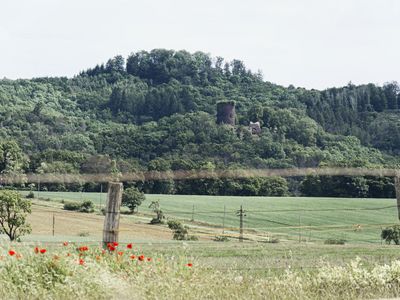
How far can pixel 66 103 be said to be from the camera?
15788 centimetres

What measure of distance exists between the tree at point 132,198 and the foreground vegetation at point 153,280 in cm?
3398

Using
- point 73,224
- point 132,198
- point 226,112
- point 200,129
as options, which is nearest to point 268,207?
point 132,198

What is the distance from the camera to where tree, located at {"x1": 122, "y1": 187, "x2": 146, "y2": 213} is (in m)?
42.8

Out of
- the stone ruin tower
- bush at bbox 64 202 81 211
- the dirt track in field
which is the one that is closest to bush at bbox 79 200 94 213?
bush at bbox 64 202 81 211

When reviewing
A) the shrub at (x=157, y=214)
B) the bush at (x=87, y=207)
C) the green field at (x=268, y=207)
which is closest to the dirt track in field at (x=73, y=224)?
the bush at (x=87, y=207)

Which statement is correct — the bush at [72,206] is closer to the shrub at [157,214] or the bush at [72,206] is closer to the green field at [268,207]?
the green field at [268,207]

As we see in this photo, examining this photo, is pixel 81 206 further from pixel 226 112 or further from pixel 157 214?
pixel 226 112

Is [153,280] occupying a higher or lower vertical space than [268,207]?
lower

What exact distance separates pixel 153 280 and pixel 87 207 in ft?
113

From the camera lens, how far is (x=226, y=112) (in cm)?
14238

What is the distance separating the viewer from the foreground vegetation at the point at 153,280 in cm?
746

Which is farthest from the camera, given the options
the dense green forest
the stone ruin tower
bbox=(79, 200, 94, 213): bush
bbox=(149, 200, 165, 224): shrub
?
the stone ruin tower

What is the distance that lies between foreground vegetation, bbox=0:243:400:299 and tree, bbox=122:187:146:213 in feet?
111

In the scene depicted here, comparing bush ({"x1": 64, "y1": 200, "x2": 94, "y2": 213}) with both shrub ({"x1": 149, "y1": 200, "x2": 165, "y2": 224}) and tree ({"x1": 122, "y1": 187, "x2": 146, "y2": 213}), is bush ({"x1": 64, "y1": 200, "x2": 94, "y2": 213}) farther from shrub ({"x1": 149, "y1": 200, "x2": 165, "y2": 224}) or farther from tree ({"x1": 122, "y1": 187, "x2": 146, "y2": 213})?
shrub ({"x1": 149, "y1": 200, "x2": 165, "y2": 224})
